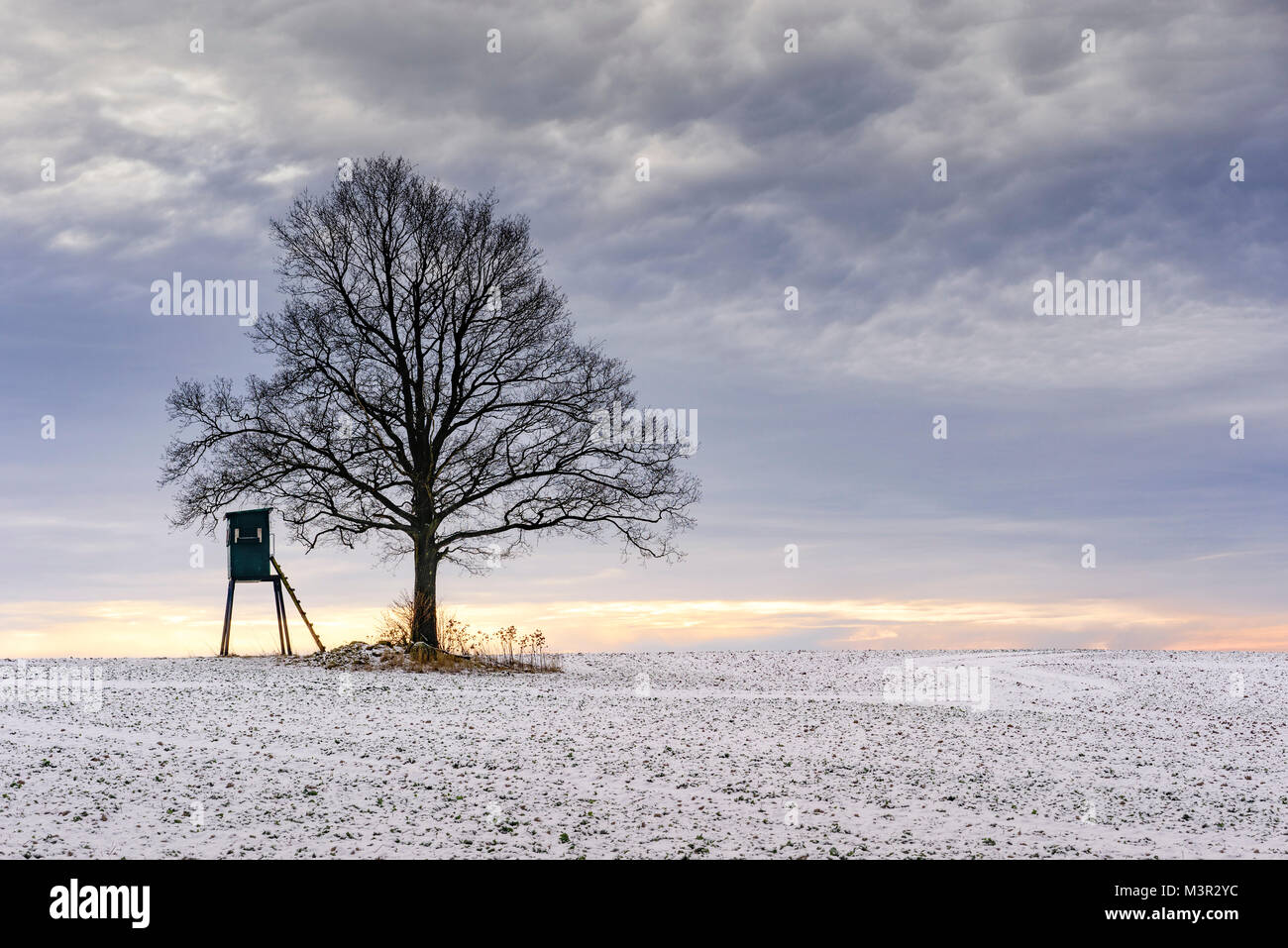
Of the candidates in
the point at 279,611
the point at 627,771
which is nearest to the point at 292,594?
the point at 279,611

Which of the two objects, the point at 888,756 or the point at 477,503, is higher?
the point at 477,503

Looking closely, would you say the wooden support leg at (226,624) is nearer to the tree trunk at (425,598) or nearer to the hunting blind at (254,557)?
the hunting blind at (254,557)

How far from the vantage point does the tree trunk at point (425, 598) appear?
73.0 ft

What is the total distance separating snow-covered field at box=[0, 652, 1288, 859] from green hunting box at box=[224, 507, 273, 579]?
14.1ft

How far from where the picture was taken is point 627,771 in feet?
37.0

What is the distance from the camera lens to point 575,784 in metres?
10.6

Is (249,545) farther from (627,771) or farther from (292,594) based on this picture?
(627,771)

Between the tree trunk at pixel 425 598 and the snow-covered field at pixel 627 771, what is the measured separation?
337 cm

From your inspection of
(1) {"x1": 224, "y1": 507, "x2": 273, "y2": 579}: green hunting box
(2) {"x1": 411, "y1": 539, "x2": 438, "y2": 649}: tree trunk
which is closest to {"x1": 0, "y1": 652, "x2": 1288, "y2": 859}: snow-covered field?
(2) {"x1": 411, "y1": 539, "x2": 438, "y2": 649}: tree trunk

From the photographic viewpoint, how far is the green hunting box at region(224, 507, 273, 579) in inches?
905

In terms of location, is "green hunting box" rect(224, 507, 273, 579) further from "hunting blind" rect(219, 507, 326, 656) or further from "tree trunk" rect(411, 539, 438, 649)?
"tree trunk" rect(411, 539, 438, 649)

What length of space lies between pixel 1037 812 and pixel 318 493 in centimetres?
1738

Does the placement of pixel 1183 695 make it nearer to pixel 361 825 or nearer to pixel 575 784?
pixel 575 784
